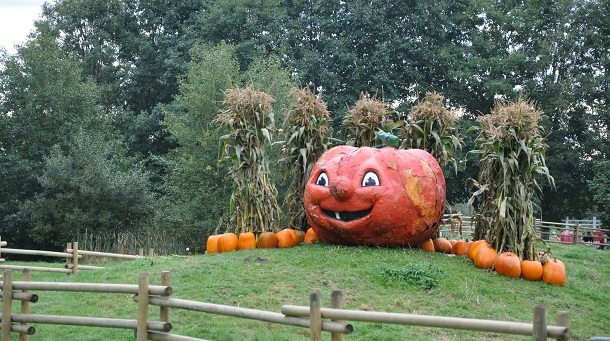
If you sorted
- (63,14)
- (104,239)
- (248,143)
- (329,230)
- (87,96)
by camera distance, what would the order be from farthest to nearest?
(63,14) < (87,96) < (104,239) < (248,143) < (329,230)

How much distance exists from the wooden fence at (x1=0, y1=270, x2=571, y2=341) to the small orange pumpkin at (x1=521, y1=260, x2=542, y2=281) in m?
4.60

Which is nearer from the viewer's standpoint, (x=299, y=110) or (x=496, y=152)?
(x=496, y=152)

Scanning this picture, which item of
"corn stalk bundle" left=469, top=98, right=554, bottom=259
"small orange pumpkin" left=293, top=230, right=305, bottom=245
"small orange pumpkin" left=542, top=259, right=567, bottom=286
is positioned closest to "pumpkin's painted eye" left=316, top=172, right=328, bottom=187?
"small orange pumpkin" left=293, top=230, right=305, bottom=245

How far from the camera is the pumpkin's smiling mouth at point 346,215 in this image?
37.8 ft

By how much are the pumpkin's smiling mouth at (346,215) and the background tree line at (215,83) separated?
38.6 ft

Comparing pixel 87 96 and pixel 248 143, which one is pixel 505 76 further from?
pixel 248 143

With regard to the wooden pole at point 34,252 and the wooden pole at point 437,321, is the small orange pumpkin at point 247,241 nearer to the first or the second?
the wooden pole at point 437,321

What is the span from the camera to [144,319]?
318 inches

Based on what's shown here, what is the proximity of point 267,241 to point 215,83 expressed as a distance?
43.2ft

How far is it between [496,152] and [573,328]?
3245 mm

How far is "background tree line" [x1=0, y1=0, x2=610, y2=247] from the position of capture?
24.9 m

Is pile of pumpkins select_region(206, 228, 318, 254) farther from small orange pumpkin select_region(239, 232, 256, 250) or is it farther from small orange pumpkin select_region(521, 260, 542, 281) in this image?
small orange pumpkin select_region(521, 260, 542, 281)

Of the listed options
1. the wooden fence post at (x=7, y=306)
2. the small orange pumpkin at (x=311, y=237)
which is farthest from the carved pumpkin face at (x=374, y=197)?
the wooden fence post at (x=7, y=306)

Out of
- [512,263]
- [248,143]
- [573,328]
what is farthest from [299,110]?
[573,328]
